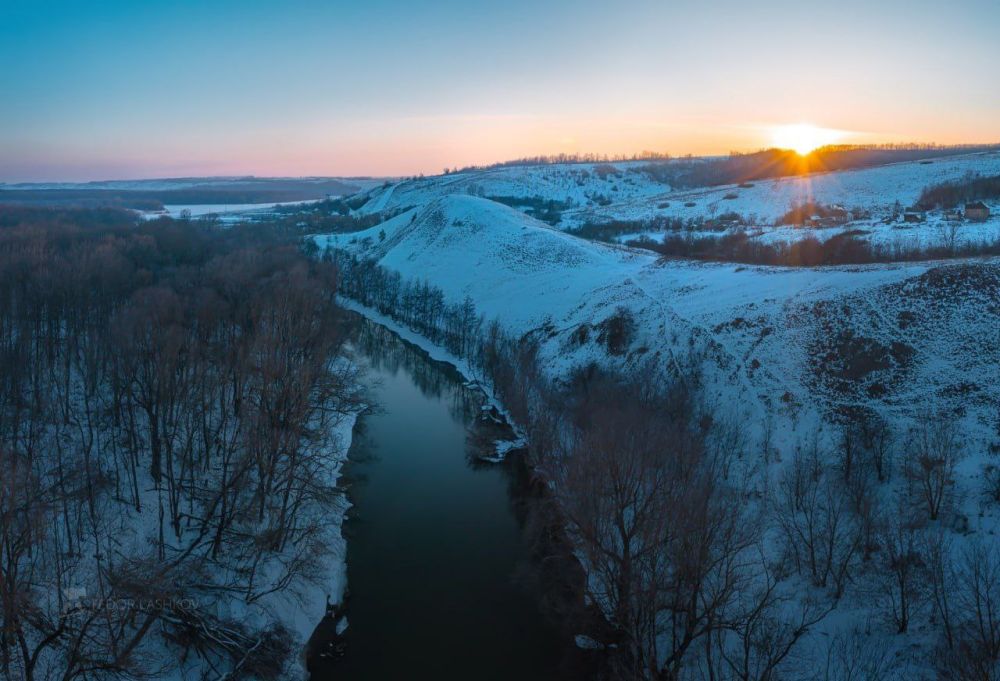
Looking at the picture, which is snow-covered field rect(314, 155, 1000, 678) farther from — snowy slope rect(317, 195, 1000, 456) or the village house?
the village house

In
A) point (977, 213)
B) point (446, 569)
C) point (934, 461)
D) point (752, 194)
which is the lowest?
point (446, 569)

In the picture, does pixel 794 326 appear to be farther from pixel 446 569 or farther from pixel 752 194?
pixel 752 194

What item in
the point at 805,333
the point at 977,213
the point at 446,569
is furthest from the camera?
the point at 977,213

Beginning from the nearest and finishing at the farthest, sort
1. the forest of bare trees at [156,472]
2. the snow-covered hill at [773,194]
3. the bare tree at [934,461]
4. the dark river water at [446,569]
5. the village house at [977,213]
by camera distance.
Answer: the forest of bare trees at [156,472], the dark river water at [446,569], the bare tree at [934,461], the village house at [977,213], the snow-covered hill at [773,194]

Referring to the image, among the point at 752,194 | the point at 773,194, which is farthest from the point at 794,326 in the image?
the point at 752,194

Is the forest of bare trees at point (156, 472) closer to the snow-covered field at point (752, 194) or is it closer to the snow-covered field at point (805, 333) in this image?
the snow-covered field at point (805, 333)

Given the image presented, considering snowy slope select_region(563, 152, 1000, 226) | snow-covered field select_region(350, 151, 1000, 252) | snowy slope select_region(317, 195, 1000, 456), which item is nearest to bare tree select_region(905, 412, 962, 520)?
snowy slope select_region(317, 195, 1000, 456)

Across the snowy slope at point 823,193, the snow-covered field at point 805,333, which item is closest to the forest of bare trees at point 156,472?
the snow-covered field at point 805,333
